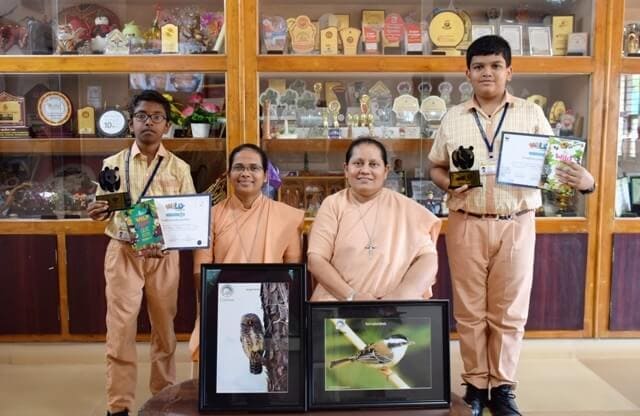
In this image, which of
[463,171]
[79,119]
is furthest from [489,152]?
[79,119]

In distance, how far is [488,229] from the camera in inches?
99.8

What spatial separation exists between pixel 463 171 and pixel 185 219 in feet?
3.62

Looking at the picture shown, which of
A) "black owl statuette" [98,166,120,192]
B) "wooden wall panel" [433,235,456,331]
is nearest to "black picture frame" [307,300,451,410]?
"black owl statuette" [98,166,120,192]

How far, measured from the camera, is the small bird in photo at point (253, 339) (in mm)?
1687

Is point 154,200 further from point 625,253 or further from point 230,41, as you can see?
point 625,253

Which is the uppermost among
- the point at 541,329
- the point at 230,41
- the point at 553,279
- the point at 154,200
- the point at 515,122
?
the point at 230,41

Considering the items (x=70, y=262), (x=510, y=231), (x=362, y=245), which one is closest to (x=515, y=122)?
(x=510, y=231)

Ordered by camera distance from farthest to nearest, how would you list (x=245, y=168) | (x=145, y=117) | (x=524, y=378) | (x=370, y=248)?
(x=524, y=378), (x=145, y=117), (x=245, y=168), (x=370, y=248)

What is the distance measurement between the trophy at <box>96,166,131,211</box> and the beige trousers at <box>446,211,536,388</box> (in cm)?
135

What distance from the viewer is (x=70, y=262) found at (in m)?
3.37

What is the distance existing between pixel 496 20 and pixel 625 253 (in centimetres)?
156

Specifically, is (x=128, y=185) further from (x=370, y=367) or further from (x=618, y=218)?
(x=618, y=218)

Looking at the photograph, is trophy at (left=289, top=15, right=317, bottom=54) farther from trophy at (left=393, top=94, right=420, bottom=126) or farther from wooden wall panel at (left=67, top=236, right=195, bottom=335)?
wooden wall panel at (left=67, top=236, right=195, bottom=335)

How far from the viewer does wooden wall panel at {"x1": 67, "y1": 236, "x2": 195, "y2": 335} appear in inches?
133
